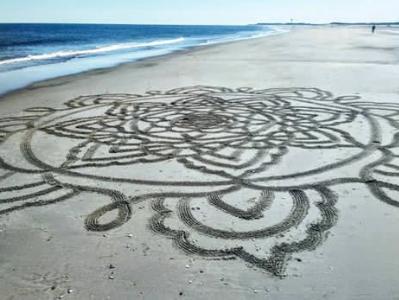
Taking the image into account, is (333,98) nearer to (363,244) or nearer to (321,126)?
(321,126)

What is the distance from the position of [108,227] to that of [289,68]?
53.1 feet

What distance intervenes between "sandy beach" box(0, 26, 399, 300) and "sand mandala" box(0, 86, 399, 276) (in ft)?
0.08

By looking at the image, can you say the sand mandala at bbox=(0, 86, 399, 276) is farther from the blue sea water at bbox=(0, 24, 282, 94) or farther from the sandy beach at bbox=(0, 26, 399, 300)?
the blue sea water at bbox=(0, 24, 282, 94)

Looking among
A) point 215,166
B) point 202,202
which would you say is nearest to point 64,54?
point 215,166

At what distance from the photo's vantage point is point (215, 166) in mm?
6109

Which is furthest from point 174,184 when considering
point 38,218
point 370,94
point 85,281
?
point 370,94

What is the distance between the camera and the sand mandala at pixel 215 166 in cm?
432

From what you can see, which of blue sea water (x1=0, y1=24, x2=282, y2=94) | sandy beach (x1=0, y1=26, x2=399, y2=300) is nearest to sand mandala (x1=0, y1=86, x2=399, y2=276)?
sandy beach (x1=0, y1=26, x2=399, y2=300)

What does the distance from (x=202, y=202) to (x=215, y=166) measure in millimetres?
1246

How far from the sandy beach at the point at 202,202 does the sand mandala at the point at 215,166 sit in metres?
0.02

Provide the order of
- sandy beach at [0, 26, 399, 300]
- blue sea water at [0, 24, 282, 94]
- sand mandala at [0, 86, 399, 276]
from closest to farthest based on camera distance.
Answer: sandy beach at [0, 26, 399, 300], sand mandala at [0, 86, 399, 276], blue sea water at [0, 24, 282, 94]

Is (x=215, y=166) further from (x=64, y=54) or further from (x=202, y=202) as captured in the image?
(x=64, y=54)

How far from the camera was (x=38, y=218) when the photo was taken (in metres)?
4.61

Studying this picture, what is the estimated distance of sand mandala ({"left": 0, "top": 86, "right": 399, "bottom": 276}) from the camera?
14.2ft
